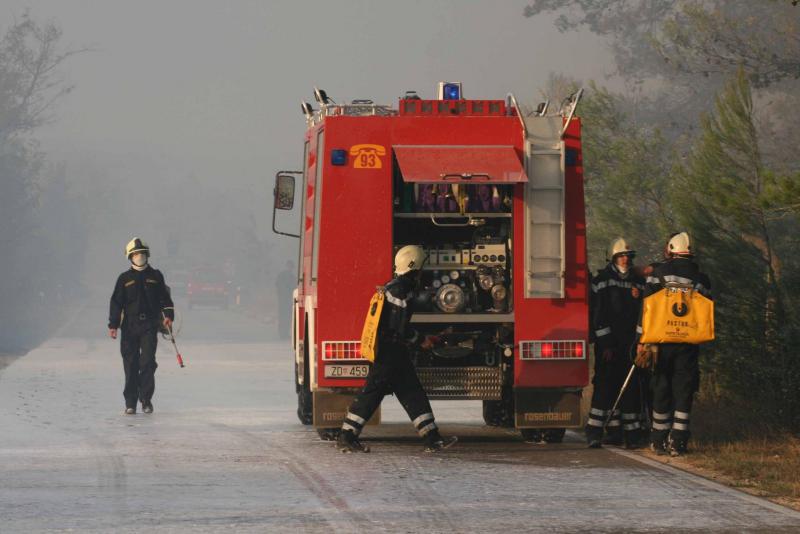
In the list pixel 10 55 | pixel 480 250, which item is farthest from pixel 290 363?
pixel 10 55

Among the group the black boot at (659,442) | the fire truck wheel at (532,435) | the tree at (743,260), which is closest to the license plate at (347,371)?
the fire truck wheel at (532,435)

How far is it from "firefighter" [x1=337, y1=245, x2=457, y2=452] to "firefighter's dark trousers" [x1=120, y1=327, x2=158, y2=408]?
5097 millimetres

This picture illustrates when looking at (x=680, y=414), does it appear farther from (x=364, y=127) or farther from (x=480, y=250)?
(x=364, y=127)

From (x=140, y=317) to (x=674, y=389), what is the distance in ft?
22.7

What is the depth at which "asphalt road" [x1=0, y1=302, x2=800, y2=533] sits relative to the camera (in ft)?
31.2

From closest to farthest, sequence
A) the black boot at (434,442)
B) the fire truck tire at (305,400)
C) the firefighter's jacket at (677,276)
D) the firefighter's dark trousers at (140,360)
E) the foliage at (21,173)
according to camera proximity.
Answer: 1. the firefighter's jacket at (677,276)
2. the black boot at (434,442)
3. the fire truck tire at (305,400)
4. the firefighter's dark trousers at (140,360)
5. the foliage at (21,173)

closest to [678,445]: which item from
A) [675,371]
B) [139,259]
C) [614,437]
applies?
[675,371]

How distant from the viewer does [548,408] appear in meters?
13.9

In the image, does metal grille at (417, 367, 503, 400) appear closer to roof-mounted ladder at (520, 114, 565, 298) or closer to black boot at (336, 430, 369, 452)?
roof-mounted ladder at (520, 114, 565, 298)

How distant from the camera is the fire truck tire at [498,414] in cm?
1619

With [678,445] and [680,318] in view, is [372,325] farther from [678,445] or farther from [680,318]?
[678,445]

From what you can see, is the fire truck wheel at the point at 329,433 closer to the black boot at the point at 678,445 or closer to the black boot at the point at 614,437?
the black boot at the point at 614,437

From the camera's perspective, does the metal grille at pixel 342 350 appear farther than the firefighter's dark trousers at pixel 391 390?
Yes

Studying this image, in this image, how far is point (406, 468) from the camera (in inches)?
480
